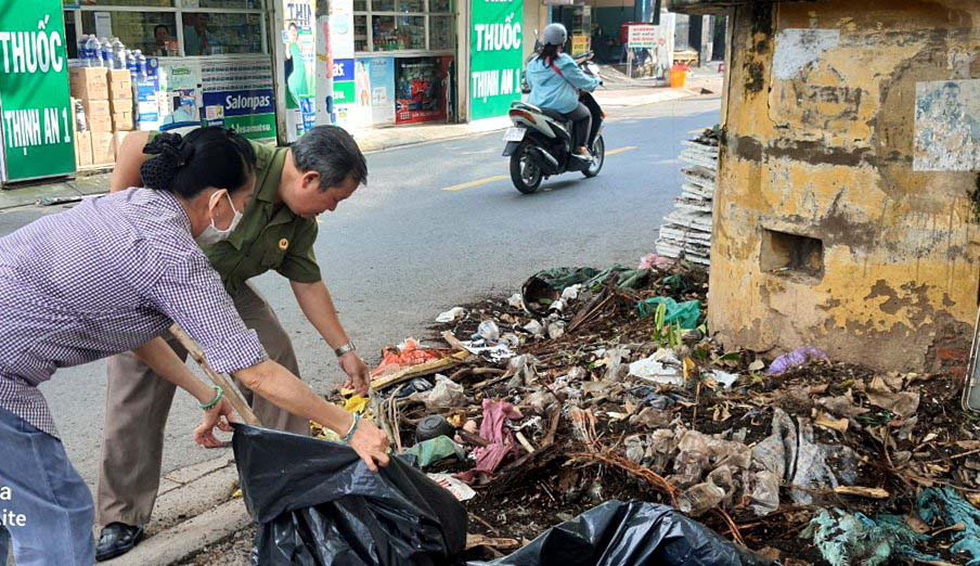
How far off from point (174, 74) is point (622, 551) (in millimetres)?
11399

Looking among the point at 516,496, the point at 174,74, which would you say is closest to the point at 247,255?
the point at 516,496

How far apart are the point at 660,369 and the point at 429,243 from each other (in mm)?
4270

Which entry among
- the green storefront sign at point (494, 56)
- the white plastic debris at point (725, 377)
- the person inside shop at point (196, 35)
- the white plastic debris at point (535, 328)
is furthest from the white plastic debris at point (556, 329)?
the green storefront sign at point (494, 56)

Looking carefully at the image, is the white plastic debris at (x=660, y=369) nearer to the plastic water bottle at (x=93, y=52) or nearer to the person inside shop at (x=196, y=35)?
the plastic water bottle at (x=93, y=52)

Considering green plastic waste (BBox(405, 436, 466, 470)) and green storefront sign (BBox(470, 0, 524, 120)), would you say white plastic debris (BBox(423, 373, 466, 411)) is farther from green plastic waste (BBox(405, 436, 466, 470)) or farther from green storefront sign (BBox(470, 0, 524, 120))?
green storefront sign (BBox(470, 0, 524, 120))

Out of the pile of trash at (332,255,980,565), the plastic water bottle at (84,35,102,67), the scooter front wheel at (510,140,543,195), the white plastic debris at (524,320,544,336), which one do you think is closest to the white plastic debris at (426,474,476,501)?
the pile of trash at (332,255,980,565)

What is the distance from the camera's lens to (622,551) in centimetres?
264

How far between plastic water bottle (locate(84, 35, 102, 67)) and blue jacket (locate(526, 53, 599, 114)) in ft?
15.7

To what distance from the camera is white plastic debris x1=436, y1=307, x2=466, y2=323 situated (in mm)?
6223

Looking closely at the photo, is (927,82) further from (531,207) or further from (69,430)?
(531,207)

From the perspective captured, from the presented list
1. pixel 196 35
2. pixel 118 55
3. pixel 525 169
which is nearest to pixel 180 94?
pixel 196 35

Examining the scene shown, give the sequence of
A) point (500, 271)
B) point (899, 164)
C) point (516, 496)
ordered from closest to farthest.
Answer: point (516, 496) < point (899, 164) < point (500, 271)

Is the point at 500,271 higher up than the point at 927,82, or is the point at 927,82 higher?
the point at 927,82

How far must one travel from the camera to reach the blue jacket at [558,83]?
10.4 m
